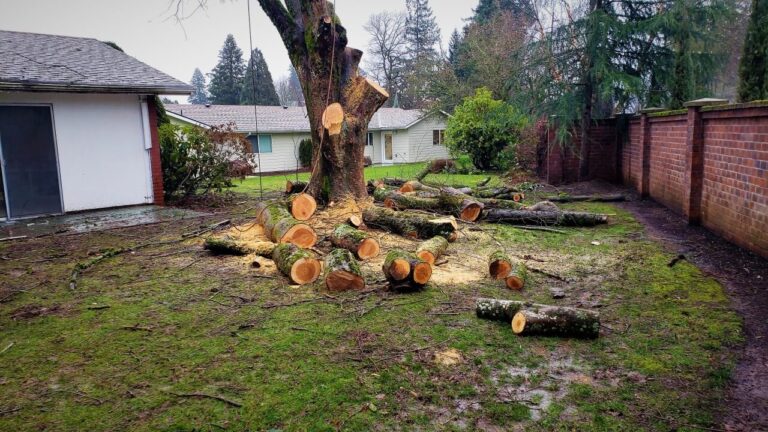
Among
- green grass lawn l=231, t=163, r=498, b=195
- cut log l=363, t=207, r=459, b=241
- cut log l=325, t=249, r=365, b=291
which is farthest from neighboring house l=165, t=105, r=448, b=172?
cut log l=325, t=249, r=365, b=291

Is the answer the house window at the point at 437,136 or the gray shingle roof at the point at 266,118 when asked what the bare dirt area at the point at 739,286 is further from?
the house window at the point at 437,136

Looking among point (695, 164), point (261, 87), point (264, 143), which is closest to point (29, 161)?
point (695, 164)

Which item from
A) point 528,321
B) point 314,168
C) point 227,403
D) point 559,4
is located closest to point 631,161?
point 559,4

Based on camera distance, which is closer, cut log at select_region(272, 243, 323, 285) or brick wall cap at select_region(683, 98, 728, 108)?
cut log at select_region(272, 243, 323, 285)

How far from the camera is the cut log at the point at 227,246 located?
22.7ft

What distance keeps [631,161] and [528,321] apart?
10.5 metres

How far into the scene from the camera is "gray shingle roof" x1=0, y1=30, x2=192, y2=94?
993 cm

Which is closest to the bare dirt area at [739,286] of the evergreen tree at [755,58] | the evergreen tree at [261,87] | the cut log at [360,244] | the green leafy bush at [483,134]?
the cut log at [360,244]

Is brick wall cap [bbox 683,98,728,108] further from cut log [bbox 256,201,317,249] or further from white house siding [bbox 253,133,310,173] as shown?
white house siding [bbox 253,133,310,173]

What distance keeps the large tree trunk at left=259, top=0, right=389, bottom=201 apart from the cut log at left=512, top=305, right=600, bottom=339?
528 cm

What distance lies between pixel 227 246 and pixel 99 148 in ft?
20.3

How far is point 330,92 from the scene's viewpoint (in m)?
8.81

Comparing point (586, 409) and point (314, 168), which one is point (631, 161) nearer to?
point (314, 168)

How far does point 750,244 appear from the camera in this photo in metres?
6.06
